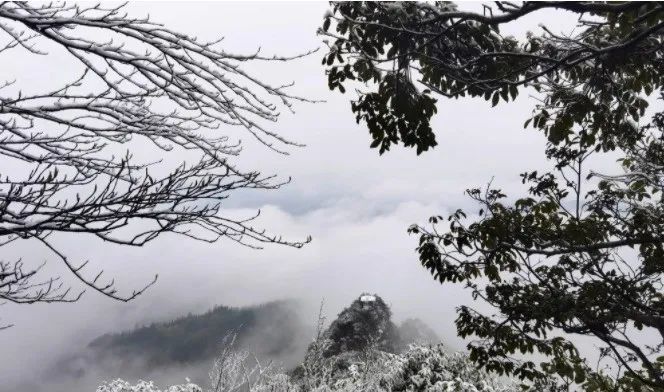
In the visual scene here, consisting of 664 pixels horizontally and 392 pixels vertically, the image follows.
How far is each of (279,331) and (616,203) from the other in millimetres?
193914

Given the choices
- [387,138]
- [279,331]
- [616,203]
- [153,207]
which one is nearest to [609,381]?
[616,203]

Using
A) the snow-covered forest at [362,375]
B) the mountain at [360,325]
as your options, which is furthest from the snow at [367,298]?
the snow-covered forest at [362,375]

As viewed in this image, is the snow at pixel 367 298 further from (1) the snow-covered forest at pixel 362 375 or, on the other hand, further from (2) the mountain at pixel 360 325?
(1) the snow-covered forest at pixel 362 375

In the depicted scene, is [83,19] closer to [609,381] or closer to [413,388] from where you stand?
[609,381]

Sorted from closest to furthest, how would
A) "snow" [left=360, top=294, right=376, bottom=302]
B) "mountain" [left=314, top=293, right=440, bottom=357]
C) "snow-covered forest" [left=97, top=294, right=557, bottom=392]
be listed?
"snow-covered forest" [left=97, top=294, right=557, bottom=392] → "mountain" [left=314, top=293, right=440, bottom=357] → "snow" [left=360, top=294, right=376, bottom=302]

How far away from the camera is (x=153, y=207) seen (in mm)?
3781

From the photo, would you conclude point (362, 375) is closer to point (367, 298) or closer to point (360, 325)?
point (360, 325)

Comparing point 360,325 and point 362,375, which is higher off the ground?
point 360,325

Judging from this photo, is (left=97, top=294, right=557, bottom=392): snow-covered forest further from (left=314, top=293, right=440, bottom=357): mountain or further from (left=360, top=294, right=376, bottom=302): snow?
(left=360, top=294, right=376, bottom=302): snow

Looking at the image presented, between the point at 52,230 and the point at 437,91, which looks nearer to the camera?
the point at 437,91

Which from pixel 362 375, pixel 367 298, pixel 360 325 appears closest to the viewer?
pixel 362 375

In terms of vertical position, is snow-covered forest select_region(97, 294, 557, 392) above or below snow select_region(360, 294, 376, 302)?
below

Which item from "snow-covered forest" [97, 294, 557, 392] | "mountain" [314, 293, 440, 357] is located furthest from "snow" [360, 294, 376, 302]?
"snow-covered forest" [97, 294, 557, 392]

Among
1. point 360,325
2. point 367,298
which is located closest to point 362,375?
point 360,325
